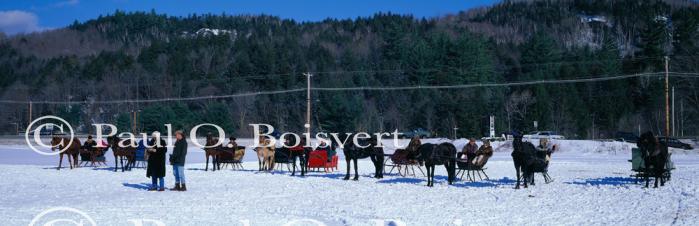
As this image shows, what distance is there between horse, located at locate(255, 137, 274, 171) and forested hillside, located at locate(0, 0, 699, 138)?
152ft

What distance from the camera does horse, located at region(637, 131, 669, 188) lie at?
16.7 meters

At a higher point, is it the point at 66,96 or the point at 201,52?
the point at 201,52

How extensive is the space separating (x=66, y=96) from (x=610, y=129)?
73060 mm

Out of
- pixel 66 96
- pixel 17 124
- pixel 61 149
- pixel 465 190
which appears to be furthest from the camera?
pixel 66 96

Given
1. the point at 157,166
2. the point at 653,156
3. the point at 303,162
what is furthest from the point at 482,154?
the point at 157,166

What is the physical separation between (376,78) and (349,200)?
85218 mm

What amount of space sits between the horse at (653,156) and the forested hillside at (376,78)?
51.1 metres

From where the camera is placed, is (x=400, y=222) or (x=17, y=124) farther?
(x=17, y=124)

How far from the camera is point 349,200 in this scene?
14281 mm

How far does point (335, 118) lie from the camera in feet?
235

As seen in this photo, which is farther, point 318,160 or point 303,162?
point 318,160

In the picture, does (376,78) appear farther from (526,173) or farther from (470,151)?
(526,173)

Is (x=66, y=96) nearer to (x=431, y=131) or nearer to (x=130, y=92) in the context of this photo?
(x=130, y=92)

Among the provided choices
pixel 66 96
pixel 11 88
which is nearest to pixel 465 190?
pixel 66 96
